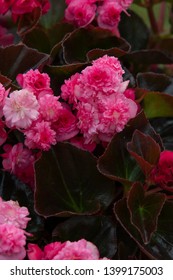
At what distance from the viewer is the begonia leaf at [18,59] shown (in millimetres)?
1066

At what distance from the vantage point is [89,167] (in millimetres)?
968

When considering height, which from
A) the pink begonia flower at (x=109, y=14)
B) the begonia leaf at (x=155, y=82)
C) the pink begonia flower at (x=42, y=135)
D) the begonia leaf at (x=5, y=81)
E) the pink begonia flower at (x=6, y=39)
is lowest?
the begonia leaf at (x=155, y=82)

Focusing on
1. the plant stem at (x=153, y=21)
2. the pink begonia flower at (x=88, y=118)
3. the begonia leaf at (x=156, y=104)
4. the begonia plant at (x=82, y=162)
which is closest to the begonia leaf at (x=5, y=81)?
the begonia plant at (x=82, y=162)

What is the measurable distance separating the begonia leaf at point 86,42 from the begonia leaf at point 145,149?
0.27 meters

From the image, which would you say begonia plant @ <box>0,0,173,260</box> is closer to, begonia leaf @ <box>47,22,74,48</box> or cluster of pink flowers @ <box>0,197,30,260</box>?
cluster of pink flowers @ <box>0,197,30,260</box>

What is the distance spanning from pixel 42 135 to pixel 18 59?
208 mm

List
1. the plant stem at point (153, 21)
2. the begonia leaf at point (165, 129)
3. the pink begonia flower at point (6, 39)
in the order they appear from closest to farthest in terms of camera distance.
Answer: the begonia leaf at point (165, 129)
the pink begonia flower at point (6, 39)
the plant stem at point (153, 21)

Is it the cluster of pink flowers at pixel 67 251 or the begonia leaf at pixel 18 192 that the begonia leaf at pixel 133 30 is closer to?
the begonia leaf at pixel 18 192

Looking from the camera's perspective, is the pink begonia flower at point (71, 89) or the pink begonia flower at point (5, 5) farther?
the pink begonia flower at point (5, 5)

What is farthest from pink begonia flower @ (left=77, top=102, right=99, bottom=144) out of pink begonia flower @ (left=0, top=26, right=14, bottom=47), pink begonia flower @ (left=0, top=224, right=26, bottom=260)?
pink begonia flower @ (left=0, top=26, right=14, bottom=47)

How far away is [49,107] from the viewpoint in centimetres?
94

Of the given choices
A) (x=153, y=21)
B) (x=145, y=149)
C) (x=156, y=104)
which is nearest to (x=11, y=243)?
(x=145, y=149)

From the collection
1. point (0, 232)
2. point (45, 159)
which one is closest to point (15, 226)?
point (0, 232)

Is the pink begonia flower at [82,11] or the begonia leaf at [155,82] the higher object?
the pink begonia flower at [82,11]
